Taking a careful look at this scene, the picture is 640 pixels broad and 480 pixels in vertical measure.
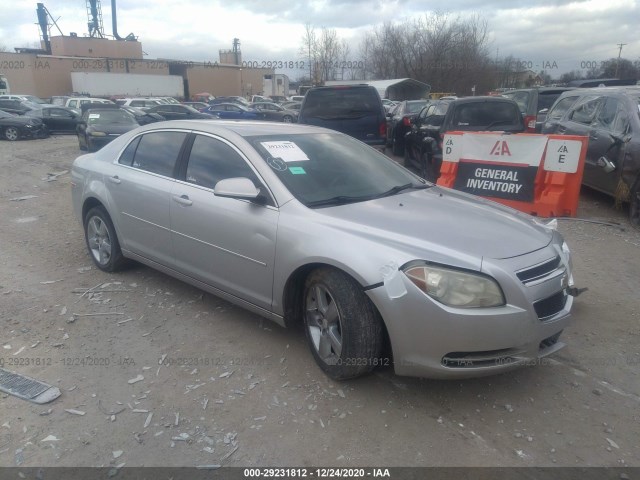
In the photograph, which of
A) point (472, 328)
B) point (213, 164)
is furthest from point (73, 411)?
point (472, 328)

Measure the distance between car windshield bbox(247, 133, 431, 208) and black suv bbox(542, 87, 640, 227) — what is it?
12.8 feet

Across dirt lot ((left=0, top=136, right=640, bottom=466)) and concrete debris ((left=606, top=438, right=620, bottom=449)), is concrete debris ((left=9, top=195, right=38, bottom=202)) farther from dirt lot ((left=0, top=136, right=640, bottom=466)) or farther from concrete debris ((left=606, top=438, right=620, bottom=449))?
concrete debris ((left=606, top=438, right=620, bottom=449))

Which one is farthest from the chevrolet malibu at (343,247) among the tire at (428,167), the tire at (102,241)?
the tire at (428,167)

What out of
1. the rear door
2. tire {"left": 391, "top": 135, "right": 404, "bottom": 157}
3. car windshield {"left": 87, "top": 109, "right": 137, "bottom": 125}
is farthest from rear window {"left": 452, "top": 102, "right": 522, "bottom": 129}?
car windshield {"left": 87, "top": 109, "right": 137, "bottom": 125}

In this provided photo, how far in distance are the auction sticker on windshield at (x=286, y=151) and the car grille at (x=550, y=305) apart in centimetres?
193

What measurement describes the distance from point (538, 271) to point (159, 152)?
3.26 m

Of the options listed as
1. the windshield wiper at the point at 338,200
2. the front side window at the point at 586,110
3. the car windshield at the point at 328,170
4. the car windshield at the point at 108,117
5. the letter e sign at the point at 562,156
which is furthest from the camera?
the car windshield at the point at 108,117

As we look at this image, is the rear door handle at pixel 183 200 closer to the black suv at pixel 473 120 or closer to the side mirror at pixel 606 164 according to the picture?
the side mirror at pixel 606 164

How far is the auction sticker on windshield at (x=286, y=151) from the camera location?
378 centimetres

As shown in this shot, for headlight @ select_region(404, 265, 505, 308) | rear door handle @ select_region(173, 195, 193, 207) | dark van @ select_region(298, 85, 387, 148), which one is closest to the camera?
headlight @ select_region(404, 265, 505, 308)

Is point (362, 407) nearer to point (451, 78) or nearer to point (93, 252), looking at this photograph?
point (93, 252)

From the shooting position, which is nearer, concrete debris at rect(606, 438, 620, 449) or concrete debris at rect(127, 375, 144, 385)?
concrete debris at rect(606, 438, 620, 449)

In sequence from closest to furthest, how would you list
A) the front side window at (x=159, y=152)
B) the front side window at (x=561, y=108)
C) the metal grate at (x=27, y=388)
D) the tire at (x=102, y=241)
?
the metal grate at (x=27, y=388), the front side window at (x=159, y=152), the tire at (x=102, y=241), the front side window at (x=561, y=108)

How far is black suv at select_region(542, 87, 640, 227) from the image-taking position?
6.60m
